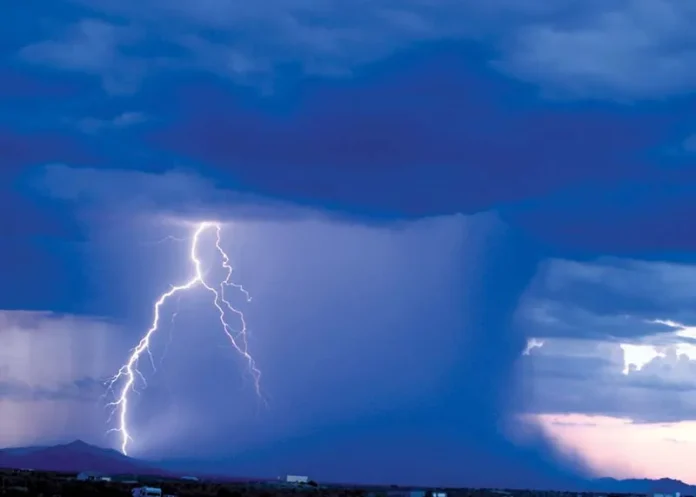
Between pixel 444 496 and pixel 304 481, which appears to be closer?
pixel 444 496

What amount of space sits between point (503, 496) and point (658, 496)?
76.8 ft

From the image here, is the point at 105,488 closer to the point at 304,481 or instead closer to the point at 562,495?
the point at 304,481

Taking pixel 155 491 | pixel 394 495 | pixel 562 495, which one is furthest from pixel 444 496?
pixel 562 495

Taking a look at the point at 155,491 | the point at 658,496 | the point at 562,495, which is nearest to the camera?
the point at 155,491

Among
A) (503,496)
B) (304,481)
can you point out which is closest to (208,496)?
(503,496)

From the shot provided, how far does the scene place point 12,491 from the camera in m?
76.9

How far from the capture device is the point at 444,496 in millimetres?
107312

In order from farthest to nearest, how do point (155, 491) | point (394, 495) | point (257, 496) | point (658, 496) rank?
point (658, 496) < point (394, 495) < point (257, 496) < point (155, 491)

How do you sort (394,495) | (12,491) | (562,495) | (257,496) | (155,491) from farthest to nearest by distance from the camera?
(562,495), (394,495), (257,496), (155,491), (12,491)

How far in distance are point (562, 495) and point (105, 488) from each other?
269ft

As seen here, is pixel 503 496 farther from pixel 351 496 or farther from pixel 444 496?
pixel 351 496

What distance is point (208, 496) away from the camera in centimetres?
9012

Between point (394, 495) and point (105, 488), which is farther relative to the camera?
point (394, 495)

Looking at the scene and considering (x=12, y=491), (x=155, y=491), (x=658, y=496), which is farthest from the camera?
(x=658, y=496)
